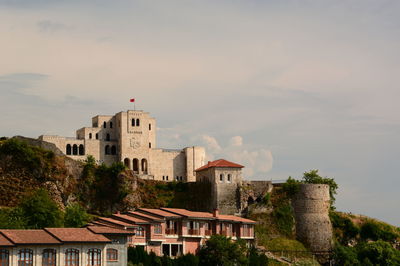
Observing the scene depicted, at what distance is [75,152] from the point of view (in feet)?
374

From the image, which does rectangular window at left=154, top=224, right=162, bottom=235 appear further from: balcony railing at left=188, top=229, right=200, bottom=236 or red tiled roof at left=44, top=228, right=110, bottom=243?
Result: red tiled roof at left=44, top=228, right=110, bottom=243

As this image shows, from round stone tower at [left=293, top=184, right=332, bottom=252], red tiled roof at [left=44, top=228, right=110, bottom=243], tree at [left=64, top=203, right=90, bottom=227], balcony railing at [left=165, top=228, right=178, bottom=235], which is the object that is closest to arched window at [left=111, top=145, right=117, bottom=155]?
tree at [left=64, top=203, right=90, bottom=227]

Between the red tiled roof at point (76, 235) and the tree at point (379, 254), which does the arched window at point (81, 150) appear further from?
the tree at point (379, 254)

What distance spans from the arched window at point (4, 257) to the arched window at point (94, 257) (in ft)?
25.7

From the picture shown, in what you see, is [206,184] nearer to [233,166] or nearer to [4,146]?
[233,166]

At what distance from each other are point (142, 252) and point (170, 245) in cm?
1062

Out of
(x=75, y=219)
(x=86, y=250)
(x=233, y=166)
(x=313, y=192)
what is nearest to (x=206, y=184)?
(x=233, y=166)

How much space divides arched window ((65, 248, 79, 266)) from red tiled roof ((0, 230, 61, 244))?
1569mm

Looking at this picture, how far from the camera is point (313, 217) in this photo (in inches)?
4050

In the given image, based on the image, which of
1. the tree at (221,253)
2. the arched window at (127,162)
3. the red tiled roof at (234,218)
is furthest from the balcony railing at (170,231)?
the arched window at (127,162)

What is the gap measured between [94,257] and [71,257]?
2262 mm

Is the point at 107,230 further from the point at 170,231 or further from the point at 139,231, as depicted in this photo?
the point at 170,231

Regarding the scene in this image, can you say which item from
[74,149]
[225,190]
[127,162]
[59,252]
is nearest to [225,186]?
[225,190]

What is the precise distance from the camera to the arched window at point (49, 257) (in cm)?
6950
